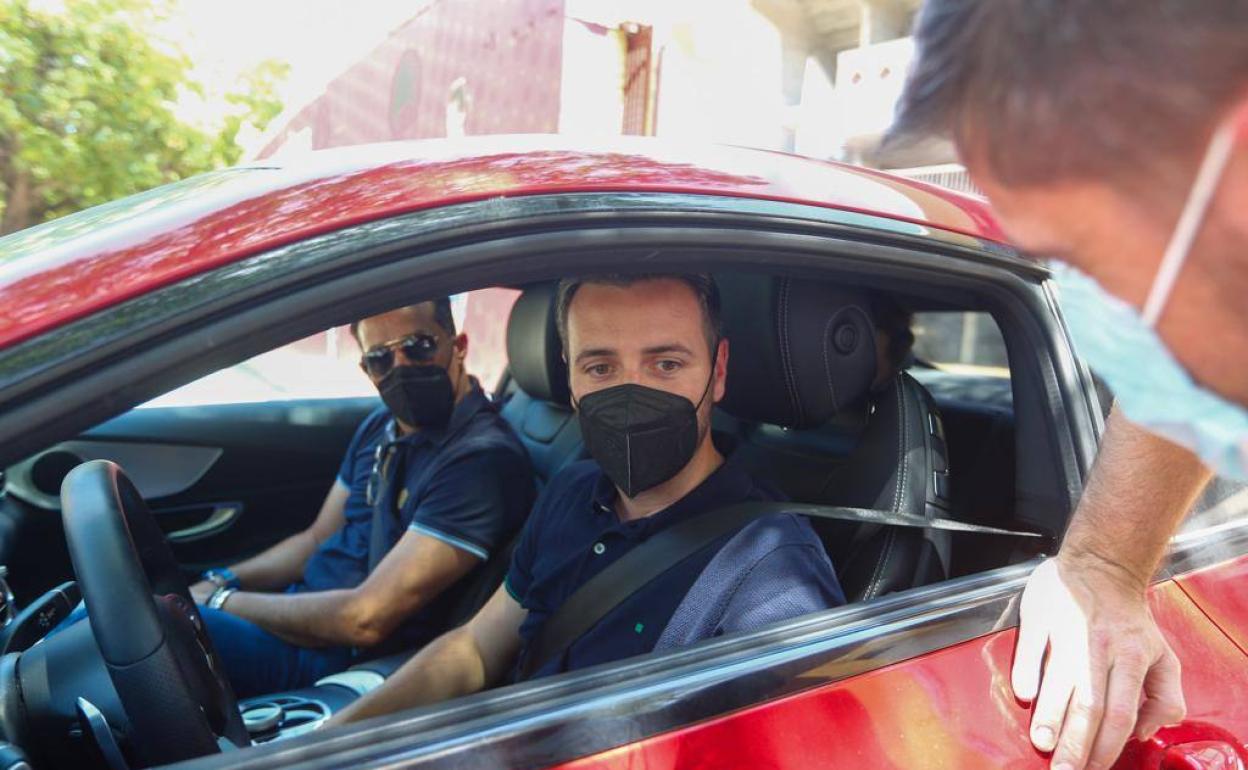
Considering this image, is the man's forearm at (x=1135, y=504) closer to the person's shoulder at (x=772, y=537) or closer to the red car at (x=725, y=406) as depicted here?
the red car at (x=725, y=406)

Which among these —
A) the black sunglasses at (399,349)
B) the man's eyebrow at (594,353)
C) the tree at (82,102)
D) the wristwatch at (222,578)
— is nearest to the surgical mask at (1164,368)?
the man's eyebrow at (594,353)

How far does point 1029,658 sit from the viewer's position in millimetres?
1305

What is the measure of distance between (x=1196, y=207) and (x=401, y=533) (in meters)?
2.34

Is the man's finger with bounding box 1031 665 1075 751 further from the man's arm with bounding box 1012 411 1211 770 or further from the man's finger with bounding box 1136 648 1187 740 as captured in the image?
the man's finger with bounding box 1136 648 1187 740

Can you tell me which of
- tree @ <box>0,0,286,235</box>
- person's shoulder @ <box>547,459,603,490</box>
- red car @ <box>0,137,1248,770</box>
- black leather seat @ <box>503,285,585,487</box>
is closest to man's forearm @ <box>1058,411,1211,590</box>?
red car @ <box>0,137,1248,770</box>

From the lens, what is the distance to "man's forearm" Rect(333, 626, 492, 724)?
192 centimetres

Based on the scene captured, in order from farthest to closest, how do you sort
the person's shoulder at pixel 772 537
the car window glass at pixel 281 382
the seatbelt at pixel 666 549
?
the car window glass at pixel 281 382 < the seatbelt at pixel 666 549 < the person's shoulder at pixel 772 537

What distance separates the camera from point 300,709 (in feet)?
6.96

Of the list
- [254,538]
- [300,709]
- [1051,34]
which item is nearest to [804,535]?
[1051,34]

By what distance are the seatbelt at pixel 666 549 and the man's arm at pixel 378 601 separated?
67cm

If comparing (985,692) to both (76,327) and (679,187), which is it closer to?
(679,187)

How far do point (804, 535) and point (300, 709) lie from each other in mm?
1266

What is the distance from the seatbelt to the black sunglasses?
3.43 ft

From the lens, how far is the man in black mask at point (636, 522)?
1538 millimetres
